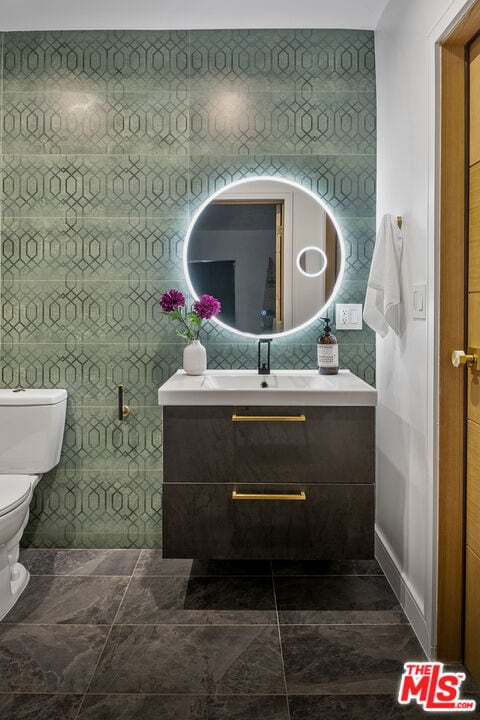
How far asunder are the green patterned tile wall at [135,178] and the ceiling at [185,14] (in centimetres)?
5

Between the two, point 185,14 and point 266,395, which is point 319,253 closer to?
point 266,395

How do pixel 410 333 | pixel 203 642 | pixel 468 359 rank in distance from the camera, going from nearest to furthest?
pixel 468 359 → pixel 203 642 → pixel 410 333

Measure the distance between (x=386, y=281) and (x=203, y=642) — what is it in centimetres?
142

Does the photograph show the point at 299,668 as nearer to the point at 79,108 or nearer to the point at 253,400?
the point at 253,400

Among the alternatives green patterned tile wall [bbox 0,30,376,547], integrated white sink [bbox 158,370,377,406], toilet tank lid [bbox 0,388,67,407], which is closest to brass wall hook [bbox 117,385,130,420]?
green patterned tile wall [bbox 0,30,376,547]

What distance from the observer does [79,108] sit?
231 centimetres

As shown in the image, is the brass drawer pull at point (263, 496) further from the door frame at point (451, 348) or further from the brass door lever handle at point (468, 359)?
the brass door lever handle at point (468, 359)

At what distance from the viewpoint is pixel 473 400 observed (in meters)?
1.55

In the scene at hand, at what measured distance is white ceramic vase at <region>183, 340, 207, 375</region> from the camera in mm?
2209

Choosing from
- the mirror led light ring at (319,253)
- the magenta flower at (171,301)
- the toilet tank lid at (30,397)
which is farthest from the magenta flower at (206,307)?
the toilet tank lid at (30,397)

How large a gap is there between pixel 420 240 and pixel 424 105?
1.41 ft

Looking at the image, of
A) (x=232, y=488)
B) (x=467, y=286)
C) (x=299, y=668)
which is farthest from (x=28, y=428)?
(x=467, y=286)

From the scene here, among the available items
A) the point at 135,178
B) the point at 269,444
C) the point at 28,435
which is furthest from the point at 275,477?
the point at 135,178

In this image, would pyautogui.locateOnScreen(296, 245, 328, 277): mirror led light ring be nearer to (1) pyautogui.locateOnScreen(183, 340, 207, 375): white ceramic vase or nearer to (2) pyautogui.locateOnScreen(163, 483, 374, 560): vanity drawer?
(1) pyautogui.locateOnScreen(183, 340, 207, 375): white ceramic vase
